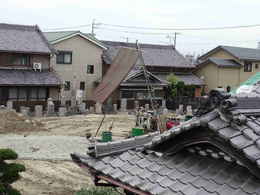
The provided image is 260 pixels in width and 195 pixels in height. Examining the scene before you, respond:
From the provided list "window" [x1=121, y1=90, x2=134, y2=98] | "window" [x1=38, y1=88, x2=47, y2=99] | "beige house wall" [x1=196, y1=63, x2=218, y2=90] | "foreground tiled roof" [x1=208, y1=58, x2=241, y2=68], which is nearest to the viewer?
"window" [x1=38, y1=88, x2=47, y2=99]

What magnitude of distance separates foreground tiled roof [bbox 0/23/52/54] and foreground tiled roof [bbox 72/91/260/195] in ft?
90.4

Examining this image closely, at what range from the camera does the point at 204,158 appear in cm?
359

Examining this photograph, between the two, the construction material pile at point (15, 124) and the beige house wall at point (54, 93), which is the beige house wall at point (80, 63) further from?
the construction material pile at point (15, 124)

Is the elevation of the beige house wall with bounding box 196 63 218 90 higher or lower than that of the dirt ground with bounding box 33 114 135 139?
higher

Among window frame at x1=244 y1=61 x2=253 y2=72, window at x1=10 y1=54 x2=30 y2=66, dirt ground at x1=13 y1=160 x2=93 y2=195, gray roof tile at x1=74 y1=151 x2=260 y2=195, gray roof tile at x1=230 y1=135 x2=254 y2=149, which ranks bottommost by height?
dirt ground at x1=13 y1=160 x2=93 y2=195

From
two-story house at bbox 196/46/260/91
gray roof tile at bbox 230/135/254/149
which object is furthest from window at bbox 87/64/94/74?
gray roof tile at bbox 230/135/254/149

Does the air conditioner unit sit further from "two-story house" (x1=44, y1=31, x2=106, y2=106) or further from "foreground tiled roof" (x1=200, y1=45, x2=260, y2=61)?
"foreground tiled roof" (x1=200, y1=45, x2=260, y2=61)

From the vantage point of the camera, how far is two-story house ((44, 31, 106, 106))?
34250mm

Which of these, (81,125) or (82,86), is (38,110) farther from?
(82,86)

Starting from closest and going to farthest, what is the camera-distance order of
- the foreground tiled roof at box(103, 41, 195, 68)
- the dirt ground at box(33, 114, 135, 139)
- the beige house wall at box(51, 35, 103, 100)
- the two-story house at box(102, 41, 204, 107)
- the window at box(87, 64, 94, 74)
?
1. the dirt ground at box(33, 114, 135, 139)
2. the beige house wall at box(51, 35, 103, 100)
3. the two-story house at box(102, 41, 204, 107)
4. the window at box(87, 64, 94, 74)
5. the foreground tiled roof at box(103, 41, 195, 68)

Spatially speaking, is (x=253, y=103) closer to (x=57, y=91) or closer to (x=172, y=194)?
(x=172, y=194)

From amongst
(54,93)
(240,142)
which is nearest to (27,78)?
(54,93)

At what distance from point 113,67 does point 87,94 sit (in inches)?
1148

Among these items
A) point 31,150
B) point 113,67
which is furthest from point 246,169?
point 31,150
